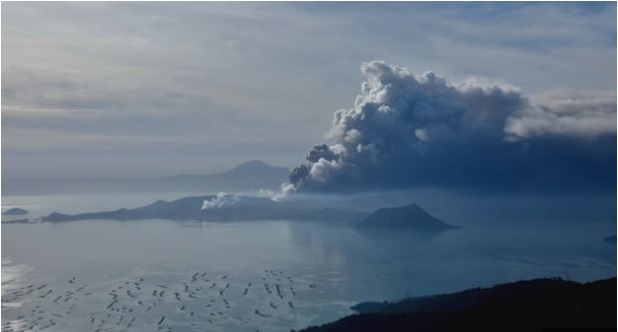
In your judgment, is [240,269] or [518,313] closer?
[518,313]

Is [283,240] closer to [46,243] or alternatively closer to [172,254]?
[172,254]

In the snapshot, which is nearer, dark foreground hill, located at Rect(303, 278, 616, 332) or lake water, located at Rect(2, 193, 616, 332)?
dark foreground hill, located at Rect(303, 278, 616, 332)

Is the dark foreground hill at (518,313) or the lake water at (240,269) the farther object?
the lake water at (240,269)
